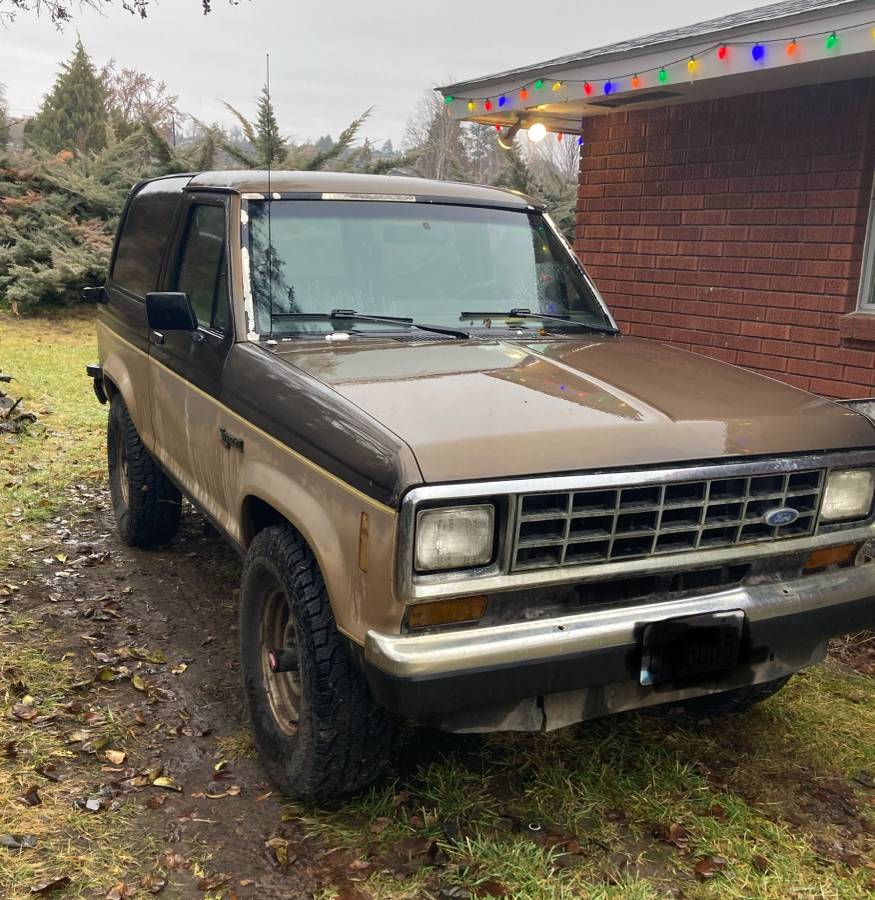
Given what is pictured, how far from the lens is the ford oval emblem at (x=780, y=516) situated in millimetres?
2697

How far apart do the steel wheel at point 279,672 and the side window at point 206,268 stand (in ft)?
3.73

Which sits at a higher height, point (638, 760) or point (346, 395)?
point (346, 395)

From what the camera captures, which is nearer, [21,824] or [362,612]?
[362,612]

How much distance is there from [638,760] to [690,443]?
4.40 feet

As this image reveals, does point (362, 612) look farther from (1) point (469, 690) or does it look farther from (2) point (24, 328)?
A: (2) point (24, 328)

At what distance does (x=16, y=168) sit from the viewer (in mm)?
16672

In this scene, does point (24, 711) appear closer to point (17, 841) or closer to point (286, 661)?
point (17, 841)

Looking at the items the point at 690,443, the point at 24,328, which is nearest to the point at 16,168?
the point at 24,328

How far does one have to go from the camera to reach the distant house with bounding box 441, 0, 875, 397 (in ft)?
17.2

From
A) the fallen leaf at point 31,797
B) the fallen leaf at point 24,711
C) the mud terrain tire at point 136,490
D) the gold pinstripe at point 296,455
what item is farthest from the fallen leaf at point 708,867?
the mud terrain tire at point 136,490

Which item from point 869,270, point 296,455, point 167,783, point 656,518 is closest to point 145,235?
point 296,455

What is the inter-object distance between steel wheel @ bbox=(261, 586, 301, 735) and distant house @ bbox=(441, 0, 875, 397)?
392 cm

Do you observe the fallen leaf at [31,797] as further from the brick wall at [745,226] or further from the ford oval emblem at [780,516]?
the brick wall at [745,226]

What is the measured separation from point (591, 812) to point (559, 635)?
926mm
